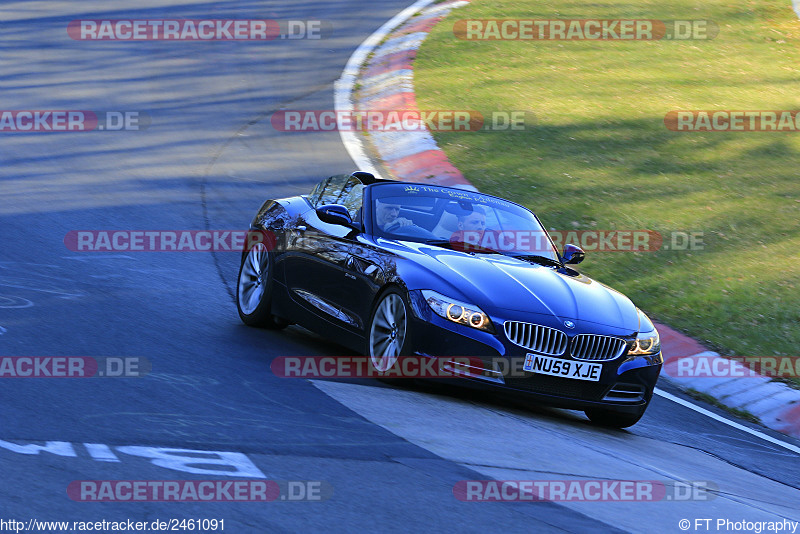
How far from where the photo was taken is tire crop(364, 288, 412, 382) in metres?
7.54

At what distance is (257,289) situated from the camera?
9680 mm

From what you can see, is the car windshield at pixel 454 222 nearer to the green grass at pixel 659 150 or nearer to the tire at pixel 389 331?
the tire at pixel 389 331

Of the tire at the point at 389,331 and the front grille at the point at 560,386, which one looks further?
the tire at the point at 389,331

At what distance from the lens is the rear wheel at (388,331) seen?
7566 millimetres

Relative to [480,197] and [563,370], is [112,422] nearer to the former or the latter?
[563,370]

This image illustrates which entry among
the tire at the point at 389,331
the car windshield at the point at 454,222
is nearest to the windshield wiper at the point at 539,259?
the car windshield at the point at 454,222

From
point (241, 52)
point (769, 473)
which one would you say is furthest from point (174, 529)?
point (241, 52)

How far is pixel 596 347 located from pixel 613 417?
739 mm

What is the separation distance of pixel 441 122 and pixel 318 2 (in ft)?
36.0

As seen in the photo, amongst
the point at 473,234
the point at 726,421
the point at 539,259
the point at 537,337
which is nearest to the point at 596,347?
the point at 537,337

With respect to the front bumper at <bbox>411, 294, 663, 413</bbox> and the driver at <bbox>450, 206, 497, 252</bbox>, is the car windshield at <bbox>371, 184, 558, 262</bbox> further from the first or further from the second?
the front bumper at <bbox>411, 294, 663, 413</bbox>

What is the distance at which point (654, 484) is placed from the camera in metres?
6.21

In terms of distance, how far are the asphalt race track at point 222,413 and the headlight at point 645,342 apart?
61 centimetres

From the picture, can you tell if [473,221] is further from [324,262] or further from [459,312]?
[459,312]
